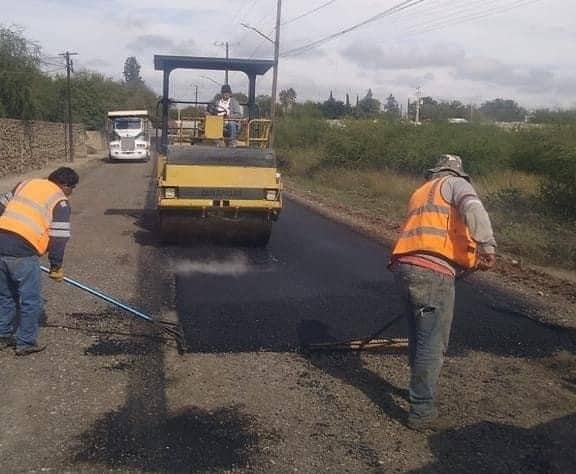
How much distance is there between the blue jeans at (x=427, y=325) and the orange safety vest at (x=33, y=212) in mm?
2838

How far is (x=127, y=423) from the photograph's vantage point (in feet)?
15.3

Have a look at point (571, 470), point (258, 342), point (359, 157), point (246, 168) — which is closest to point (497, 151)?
point (359, 157)

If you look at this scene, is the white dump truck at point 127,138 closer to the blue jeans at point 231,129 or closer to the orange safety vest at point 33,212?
the blue jeans at point 231,129

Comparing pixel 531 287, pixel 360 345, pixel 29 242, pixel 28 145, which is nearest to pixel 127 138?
pixel 28 145

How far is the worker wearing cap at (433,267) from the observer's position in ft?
15.4

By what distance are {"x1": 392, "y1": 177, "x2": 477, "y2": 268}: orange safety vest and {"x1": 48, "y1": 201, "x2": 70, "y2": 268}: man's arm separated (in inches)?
109

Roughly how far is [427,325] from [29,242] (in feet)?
10.1

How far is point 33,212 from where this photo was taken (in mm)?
5762

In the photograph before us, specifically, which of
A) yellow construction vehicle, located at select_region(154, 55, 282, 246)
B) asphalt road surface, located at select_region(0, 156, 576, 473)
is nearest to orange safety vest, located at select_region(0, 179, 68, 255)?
asphalt road surface, located at select_region(0, 156, 576, 473)

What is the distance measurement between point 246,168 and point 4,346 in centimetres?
510

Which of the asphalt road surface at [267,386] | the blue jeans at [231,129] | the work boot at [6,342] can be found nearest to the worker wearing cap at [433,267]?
the asphalt road surface at [267,386]

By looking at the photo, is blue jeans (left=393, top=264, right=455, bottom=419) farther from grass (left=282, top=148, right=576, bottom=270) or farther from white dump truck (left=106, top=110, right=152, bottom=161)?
white dump truck (left=106, top=110, right=152, bottom=161)

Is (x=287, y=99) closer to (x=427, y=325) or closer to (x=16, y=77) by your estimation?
(x=16, y=77)

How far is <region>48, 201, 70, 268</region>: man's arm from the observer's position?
231 inches
